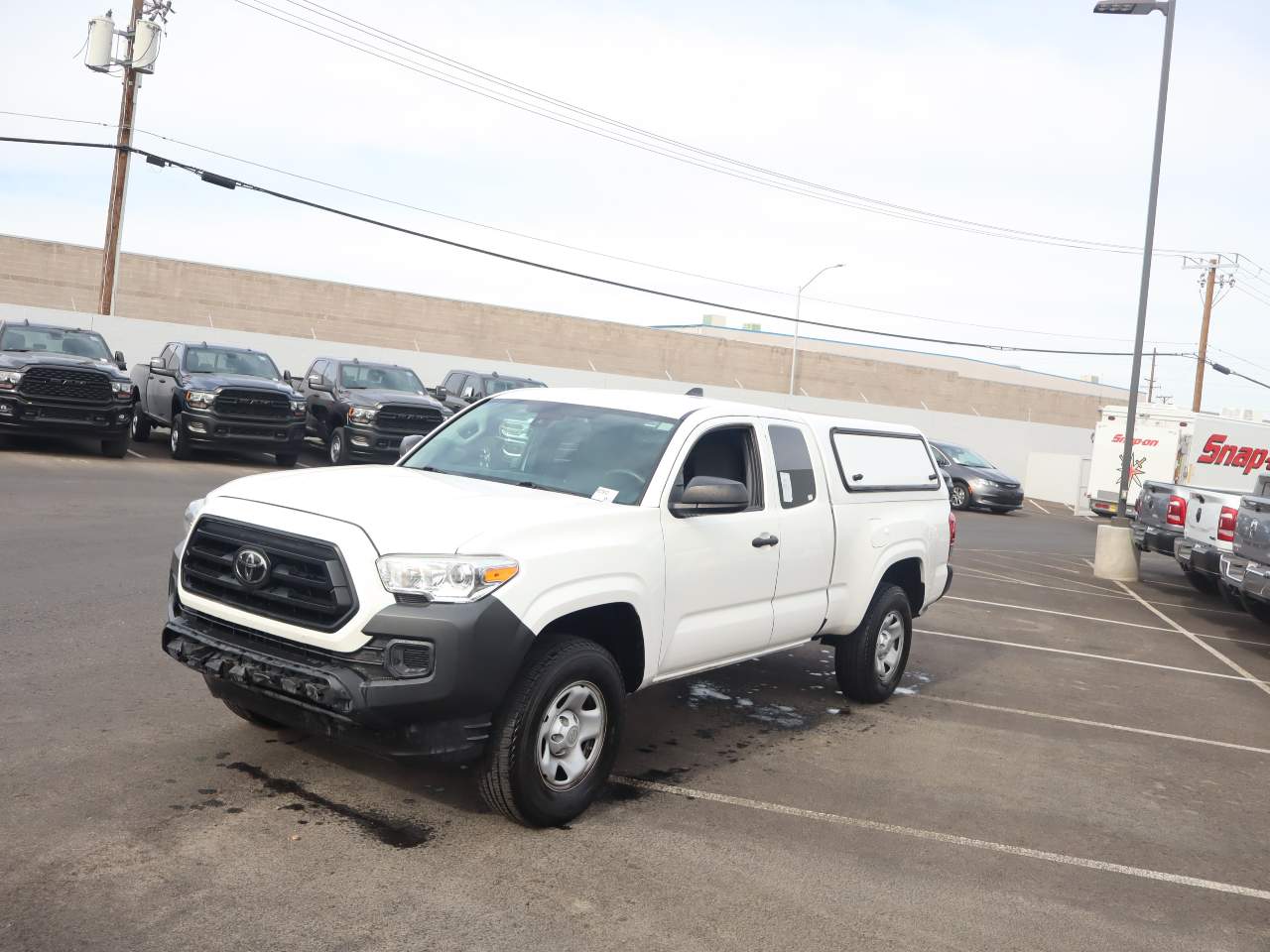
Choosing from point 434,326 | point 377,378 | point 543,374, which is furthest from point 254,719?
point 434,326

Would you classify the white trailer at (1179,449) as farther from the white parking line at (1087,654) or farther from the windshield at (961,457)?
the white parking line at (1087,654)

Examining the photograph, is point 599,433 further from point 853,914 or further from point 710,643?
point 853,914

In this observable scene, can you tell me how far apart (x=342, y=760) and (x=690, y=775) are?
1743 mm

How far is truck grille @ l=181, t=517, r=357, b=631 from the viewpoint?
4594 millimetres

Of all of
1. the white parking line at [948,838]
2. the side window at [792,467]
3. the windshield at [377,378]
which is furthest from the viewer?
the windshield at [377,378]

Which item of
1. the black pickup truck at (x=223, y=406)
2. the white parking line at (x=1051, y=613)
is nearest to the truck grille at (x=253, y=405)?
the black pickup truck at (x=223, y=406)

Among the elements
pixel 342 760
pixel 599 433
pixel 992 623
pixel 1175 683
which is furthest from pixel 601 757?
pixel 992 623

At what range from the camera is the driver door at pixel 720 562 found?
5.63 m

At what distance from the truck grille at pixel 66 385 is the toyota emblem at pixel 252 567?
554 inches

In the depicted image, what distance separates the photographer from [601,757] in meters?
5.22

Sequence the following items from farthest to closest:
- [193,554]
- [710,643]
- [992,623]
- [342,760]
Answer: [992,623]
[710,643]
[342,760]
[193,554]

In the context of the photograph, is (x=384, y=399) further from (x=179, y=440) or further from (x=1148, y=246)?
(x=1148, y=246)

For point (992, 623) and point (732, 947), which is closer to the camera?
point (732, 947)

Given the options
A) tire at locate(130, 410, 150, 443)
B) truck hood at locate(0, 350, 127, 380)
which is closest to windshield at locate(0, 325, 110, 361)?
truck hood at locate(0, 350, 127, 380)
